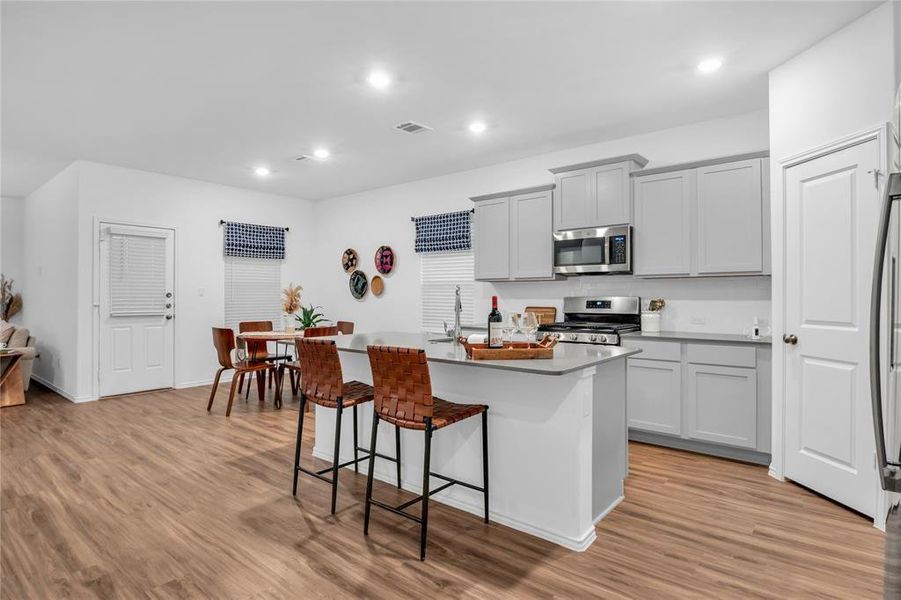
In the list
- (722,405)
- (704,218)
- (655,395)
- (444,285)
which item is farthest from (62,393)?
(704,218)

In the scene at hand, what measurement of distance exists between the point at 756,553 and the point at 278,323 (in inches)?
267

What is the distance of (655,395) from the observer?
4.10 m

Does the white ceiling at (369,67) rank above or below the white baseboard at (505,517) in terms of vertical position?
above

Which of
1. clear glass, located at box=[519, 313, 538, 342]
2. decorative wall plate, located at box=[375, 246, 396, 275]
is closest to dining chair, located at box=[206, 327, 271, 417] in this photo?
decorative wall plate, located at box=[375, 246, 396, 275]

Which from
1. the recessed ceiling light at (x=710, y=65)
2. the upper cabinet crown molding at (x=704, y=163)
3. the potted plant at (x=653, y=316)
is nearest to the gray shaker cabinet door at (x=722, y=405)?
the potted plant at (x=653, y=316)

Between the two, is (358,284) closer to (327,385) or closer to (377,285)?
(377,285)

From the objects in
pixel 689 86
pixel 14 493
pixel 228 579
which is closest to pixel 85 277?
Result: pixel 14 493

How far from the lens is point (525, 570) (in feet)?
7.36

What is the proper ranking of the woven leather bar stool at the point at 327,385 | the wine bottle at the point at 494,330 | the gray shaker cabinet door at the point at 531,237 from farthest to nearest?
the gray shaker cabinet door at the point at 531,237 < the woven leather bar stool at the point at 327,385 < the wine bottle at the point at 494,330

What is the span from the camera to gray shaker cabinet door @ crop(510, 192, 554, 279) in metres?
5.05

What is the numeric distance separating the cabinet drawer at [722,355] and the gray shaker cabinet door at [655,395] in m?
0.15

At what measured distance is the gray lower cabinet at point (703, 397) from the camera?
365 centimetres

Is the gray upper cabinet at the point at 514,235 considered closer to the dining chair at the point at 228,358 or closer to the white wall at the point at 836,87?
the white wall at the point at 836,87

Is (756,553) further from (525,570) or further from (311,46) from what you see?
(311,46)
